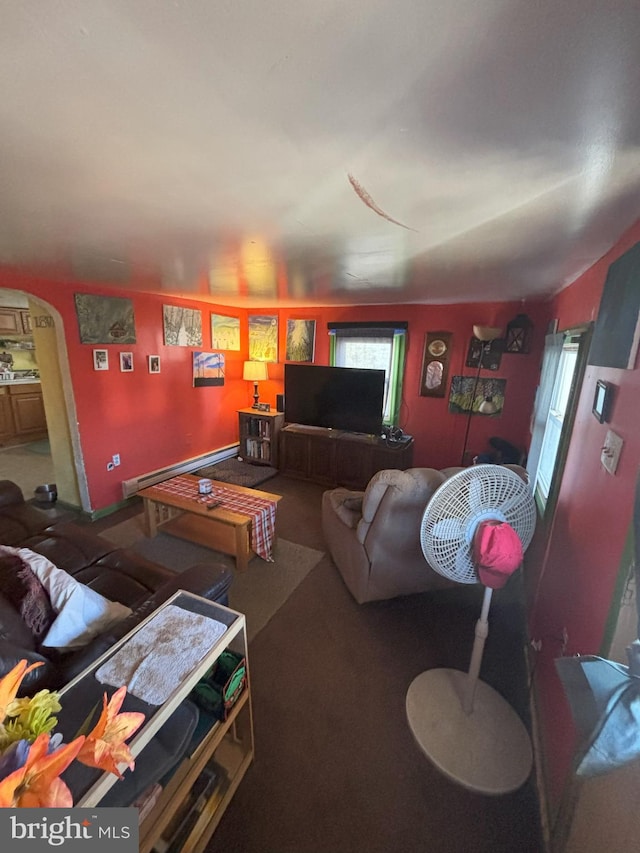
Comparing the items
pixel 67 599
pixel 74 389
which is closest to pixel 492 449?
pixel 67 599

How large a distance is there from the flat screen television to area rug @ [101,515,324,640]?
5.28 ft

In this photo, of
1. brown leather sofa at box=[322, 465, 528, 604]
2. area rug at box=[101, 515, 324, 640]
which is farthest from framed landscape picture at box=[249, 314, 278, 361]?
brown leather sofa at box=[322, 465, 528, 604]

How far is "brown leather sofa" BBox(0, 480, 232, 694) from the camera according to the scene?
43.8 inches

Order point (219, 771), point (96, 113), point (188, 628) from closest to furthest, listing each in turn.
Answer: point (96, 113)
point (188, 628)
point (219, 771)

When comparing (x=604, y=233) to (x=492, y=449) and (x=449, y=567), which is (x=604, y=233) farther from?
(x=492, y=449)

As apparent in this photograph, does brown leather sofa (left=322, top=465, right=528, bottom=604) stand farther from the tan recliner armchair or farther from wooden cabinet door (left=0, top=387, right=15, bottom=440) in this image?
wooden cabinet door (left=0, top=387, right=15, bottom=440)

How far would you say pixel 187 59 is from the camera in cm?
56

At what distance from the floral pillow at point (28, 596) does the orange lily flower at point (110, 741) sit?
941mm

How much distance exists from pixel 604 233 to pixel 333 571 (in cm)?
248

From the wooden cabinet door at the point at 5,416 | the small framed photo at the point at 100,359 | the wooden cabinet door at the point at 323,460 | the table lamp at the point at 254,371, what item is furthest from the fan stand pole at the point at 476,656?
the wooden cabinet door at the point at 5,416

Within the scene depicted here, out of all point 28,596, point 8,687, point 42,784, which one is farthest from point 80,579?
point 42,784

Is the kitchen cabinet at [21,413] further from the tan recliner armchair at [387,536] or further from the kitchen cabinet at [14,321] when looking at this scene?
the tan recliner armchair at [387,536]

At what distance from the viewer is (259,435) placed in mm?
4535

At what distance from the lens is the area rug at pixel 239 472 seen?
407cm
